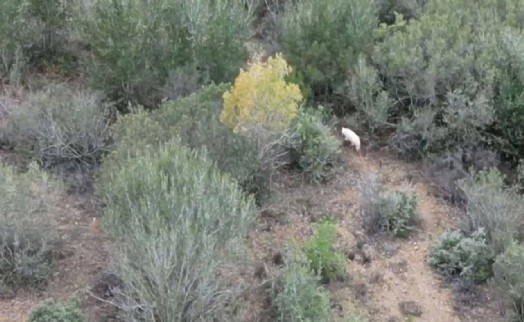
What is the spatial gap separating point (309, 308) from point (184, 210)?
1168mm

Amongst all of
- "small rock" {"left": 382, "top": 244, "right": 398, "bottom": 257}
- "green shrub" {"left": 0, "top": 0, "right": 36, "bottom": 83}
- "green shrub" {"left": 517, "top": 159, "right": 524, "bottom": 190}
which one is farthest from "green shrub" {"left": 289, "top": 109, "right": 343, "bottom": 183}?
"green shrub" {"left": 0, "top": 0, "right": 36, "bottom": 83}

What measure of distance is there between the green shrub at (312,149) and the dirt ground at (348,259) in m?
0.13

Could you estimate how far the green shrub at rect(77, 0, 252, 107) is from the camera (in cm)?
829

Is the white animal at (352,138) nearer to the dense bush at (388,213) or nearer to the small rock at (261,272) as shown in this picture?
the dense bush at (388,213)

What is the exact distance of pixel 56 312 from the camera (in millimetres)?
5695

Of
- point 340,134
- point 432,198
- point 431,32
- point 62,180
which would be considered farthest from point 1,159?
point 431,32

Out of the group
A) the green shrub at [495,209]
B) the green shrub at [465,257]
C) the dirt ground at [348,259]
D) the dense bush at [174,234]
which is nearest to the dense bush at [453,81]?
the dirt ground at [348,259]

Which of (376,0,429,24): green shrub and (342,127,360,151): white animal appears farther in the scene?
(376,0,429,24): green shrub

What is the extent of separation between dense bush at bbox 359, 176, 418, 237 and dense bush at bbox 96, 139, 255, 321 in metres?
1.62

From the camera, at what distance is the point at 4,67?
8.84 metres

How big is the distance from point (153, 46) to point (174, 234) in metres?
3.47

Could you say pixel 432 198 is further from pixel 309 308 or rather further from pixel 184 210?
pixel 184 210

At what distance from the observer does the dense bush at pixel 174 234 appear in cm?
Result: 547

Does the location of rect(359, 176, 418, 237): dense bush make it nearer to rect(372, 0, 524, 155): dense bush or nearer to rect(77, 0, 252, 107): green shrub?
rect(372, 0, 524, 155): dense bush
